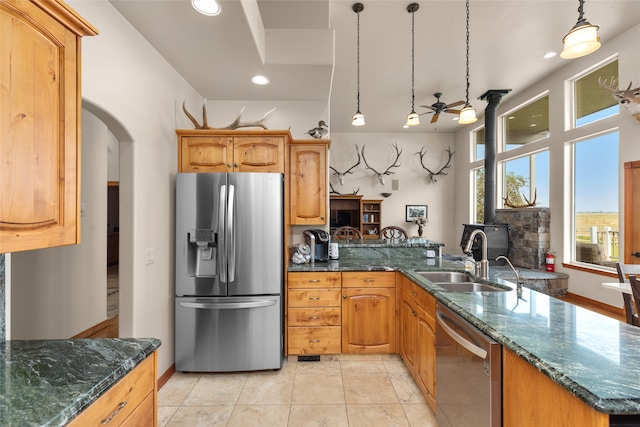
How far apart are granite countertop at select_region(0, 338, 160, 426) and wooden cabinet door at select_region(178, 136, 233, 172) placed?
1.79 metres

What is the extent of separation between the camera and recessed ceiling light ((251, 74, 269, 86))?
9.22ft

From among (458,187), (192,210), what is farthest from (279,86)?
(458,187)

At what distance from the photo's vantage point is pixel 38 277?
290 cm

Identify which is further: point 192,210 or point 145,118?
point 192,210

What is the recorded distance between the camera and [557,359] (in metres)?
1.00

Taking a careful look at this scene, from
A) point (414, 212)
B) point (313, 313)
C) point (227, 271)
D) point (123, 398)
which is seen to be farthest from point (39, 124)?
point (414, 212)

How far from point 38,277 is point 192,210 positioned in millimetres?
1819

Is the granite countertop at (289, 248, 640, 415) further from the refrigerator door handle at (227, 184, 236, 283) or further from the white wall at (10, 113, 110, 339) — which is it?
the white wall at (10, 113, 110, 339)

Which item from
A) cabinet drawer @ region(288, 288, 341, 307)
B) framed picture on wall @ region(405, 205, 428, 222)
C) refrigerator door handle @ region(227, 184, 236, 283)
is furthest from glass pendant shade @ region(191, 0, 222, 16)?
framed picture on wall @ region(405, 205, 428, 222)

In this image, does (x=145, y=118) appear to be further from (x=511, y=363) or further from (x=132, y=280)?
(x=511, y=363)

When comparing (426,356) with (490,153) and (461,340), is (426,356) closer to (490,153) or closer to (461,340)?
(461,340)

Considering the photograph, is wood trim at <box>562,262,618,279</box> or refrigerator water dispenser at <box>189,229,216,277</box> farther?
wood trim at <box>562,262,618,279</box>

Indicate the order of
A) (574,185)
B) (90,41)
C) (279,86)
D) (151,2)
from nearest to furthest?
1. (90,41)
2. (151,2)
3. (279,86)
4. (574,185)

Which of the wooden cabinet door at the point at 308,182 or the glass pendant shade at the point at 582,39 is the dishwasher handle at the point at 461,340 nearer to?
the wooden cabinet door at the point at 308,182
